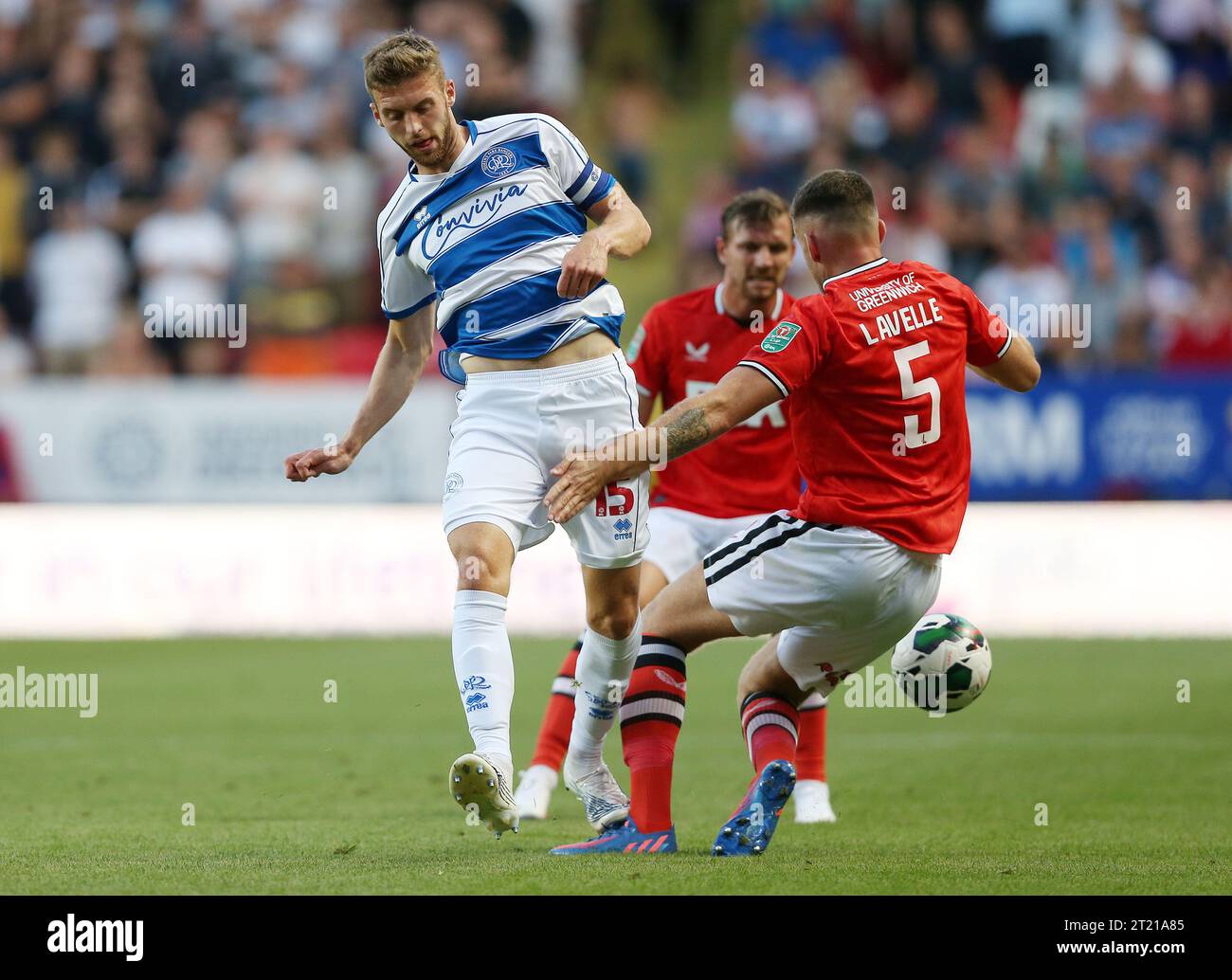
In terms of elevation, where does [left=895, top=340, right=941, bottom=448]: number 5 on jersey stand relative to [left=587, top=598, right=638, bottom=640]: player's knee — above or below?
above

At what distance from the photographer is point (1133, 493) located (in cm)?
1537

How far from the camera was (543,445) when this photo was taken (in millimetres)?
6129

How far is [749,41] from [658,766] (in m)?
15.4

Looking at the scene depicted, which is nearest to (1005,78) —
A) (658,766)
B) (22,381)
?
(22,381)

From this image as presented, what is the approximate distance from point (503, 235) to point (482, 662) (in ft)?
4.78

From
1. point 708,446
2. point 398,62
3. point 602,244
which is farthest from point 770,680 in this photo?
point 398,62

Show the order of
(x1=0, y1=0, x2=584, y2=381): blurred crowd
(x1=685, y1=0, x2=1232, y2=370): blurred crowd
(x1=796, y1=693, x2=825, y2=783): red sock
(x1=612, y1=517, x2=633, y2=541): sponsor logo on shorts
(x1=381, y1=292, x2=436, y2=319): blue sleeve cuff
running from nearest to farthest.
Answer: (x1=612, y1=517, x2=633, y2=541): sponsor logo on shorts < (x1=381, y1=292, x2=436, y2=319): blue sleeve cuff < (x1=796, y1=693, x2=825, y2=783): red sock < (x1=0, y1=0, x2=584, y2=381): blurred crowd < (x1=685, y1=0, x2=1232, y2=370): blurred crowd

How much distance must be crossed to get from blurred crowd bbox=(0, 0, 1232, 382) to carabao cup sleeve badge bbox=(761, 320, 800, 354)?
10.8 metres

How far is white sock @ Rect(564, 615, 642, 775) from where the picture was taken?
6402 millimetres

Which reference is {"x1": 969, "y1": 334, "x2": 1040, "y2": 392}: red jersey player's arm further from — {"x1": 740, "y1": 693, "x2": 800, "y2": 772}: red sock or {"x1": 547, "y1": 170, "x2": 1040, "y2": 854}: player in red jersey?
{"x1": 740, "y1": 693, "x2": 800, "y2": 772}: red sock

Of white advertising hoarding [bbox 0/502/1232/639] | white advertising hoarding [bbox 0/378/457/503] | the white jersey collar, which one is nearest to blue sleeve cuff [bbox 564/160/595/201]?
the white jersey collar

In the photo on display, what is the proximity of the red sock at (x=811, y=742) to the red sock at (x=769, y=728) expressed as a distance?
115 cm

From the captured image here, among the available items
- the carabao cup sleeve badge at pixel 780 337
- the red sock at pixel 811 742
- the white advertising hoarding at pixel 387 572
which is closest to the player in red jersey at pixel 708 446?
the red sock at pixel 811 742
